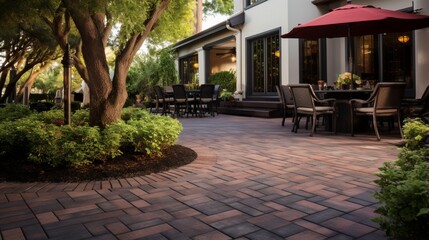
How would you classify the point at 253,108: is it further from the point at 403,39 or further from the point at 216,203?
the point at 216,203

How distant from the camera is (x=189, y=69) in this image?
63.5 feet

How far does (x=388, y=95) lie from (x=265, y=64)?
6.24 metres

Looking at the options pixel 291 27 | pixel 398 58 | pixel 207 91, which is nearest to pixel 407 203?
pixel 398 58

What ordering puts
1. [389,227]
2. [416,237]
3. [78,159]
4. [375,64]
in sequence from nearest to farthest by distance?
1. [416,237]
2. [389,227]
3. [78,159]
4. [375,64]

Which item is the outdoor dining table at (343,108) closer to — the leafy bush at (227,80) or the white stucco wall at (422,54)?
the white stucco wall at (422,54)

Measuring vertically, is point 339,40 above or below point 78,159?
above

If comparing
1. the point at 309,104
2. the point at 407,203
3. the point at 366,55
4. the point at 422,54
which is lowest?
the point at 407,203

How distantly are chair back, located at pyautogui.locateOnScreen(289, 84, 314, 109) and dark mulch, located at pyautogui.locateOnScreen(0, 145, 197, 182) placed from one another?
304 cm

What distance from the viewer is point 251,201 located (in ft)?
Result: 8.63

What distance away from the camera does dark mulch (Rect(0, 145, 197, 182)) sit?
3.28 metres

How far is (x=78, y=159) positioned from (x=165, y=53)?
15295mm

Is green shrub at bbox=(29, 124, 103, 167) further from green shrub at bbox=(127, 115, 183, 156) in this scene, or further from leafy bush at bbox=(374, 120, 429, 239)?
leafy bush at bbox=(374, 120, 429, 239)

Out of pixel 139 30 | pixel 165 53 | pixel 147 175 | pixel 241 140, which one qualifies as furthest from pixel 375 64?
pixel 165 53

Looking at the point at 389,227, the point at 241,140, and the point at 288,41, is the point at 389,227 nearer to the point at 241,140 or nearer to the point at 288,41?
the point at 241,140
